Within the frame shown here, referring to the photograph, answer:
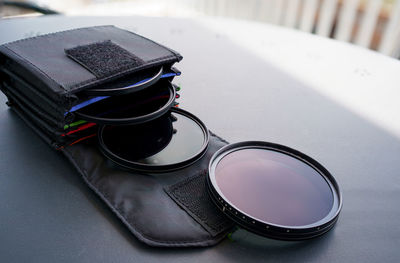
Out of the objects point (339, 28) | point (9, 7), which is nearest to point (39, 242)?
point (9, 7)

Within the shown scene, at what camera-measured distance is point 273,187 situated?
0.66m

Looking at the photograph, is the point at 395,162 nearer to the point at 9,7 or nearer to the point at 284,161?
the point at 284,161

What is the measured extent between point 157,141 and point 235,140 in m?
0.20

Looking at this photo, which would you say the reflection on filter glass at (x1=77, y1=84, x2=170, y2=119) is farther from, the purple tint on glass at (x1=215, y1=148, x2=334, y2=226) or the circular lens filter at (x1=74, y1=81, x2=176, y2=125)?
the purple tint on glass at (x1=215, y1=148, x2=334, y2=226)

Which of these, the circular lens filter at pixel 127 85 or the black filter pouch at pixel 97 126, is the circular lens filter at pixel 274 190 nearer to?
the black filter pouch at pixel 97 126

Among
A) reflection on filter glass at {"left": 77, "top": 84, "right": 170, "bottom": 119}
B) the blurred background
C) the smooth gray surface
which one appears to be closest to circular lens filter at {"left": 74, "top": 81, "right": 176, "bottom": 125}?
reflection on filter glass at {"left": 77, "top": 84, "right": 170, "bottom": 119}

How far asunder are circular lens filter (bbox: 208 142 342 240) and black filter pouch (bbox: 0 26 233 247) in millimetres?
37

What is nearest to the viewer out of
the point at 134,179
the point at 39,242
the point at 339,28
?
the point at 39,242

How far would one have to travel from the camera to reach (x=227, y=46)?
4.70 feet

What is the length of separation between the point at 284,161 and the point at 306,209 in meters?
0.13

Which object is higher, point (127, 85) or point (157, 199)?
point (127, 85)

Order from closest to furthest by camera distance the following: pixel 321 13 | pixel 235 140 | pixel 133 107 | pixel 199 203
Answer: pixel 199 203 → pixel 133 107 → pixel 235 140 → pixel 321 13

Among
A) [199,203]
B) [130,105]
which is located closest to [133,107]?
[130,105]

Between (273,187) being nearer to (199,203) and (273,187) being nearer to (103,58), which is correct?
(199,203)
